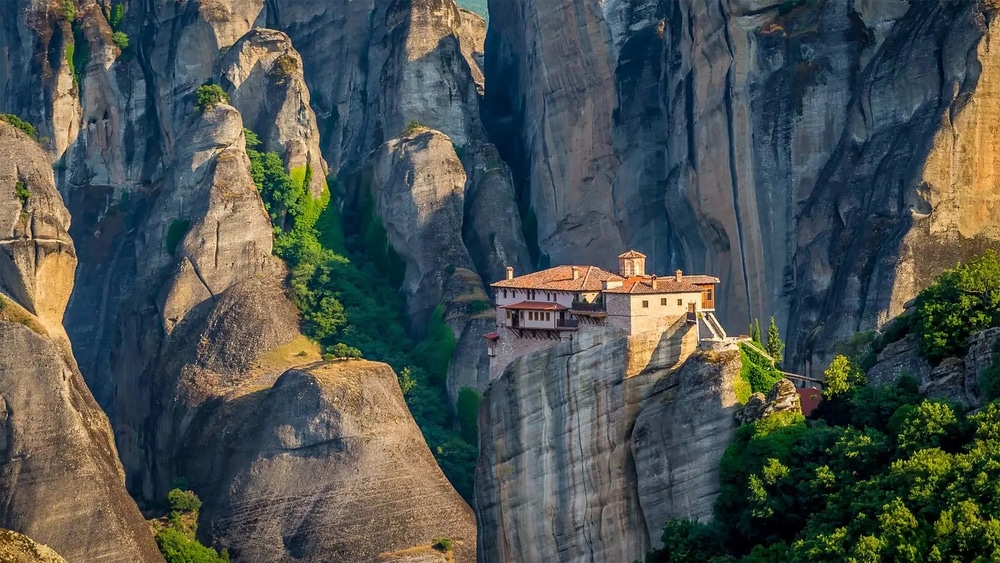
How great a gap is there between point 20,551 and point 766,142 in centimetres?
5079

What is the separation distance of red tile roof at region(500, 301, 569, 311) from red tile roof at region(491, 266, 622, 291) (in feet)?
1.44

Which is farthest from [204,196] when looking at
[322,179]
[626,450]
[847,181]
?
[626,450]

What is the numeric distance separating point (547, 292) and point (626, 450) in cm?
644

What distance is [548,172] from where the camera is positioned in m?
111

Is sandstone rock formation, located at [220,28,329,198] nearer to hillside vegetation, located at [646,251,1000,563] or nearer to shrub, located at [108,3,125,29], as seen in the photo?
shrub, located at [108,3,125,29]

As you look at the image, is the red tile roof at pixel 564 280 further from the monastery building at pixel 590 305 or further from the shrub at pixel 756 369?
the shrub at pixel 756 369

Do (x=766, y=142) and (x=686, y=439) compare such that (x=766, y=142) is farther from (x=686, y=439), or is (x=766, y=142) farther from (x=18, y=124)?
(x=18, y=124)

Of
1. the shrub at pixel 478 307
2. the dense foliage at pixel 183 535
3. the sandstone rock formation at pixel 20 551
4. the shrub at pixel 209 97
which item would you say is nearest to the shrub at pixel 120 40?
the shrub at pixel 209 97

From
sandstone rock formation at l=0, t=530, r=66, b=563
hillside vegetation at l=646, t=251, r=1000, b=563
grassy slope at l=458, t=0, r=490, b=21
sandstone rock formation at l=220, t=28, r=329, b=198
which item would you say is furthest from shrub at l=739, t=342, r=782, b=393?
grassy slope at l=458, t=0, r=490, b=21

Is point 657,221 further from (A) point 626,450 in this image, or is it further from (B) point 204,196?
(A) point 626,450

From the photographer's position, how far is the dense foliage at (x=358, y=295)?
104875mm

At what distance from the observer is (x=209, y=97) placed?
4400 inches

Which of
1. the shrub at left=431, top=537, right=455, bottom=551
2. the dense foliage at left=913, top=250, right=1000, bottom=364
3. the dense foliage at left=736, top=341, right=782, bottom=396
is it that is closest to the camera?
the dense foliage at left=913, top=250, right=1000, bottom=364

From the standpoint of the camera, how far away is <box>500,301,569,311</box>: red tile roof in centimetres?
8231
